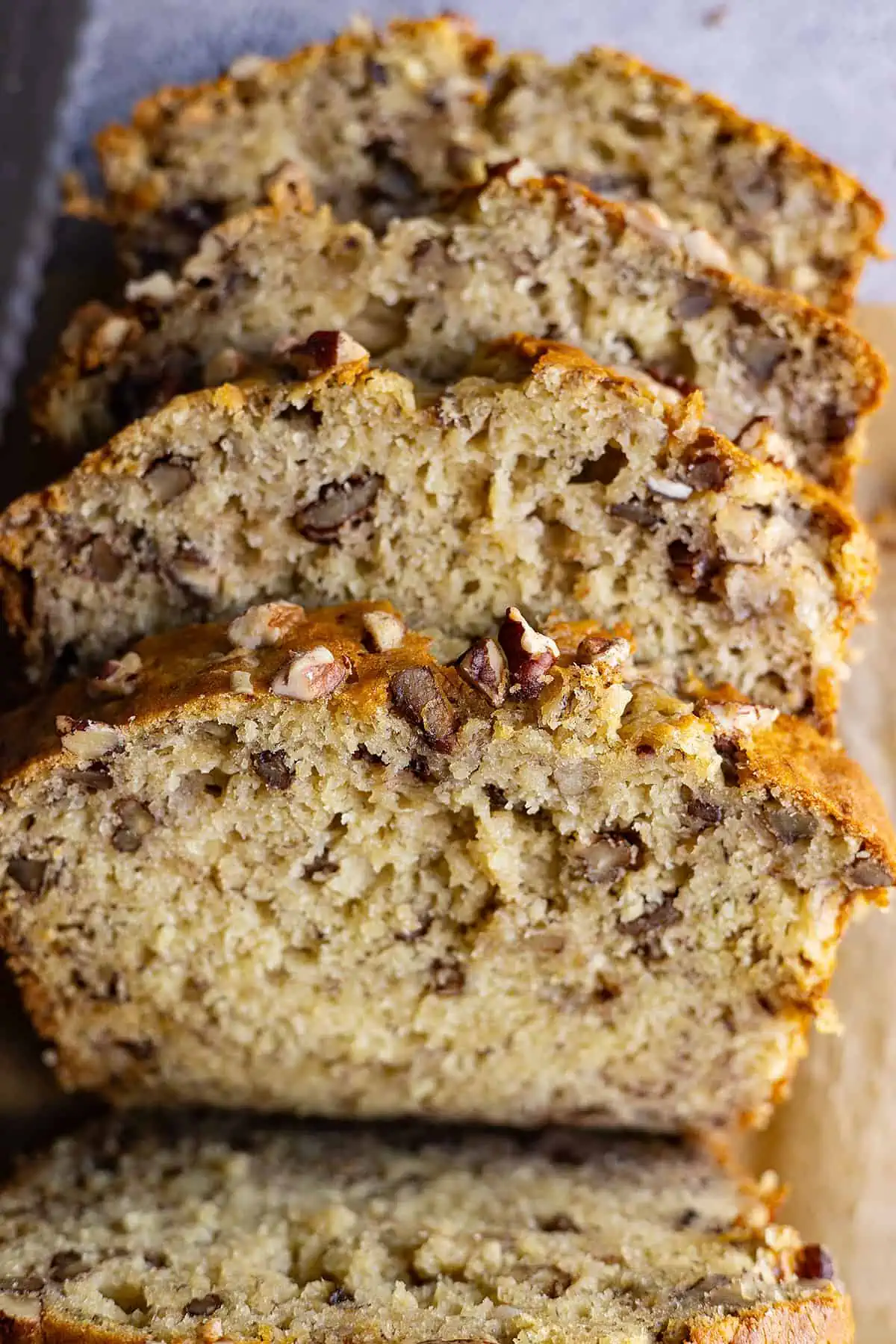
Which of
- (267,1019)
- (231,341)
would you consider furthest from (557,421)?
(267,1019)

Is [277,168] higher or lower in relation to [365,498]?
higher

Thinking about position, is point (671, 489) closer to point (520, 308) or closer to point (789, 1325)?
point (520, 308)

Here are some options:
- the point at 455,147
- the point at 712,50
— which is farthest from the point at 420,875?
the point at 712,50

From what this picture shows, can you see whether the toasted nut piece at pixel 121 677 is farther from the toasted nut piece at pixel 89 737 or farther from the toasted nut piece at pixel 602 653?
the toasted nut piece at pixel 602 653

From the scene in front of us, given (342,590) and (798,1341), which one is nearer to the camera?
(798,1341)

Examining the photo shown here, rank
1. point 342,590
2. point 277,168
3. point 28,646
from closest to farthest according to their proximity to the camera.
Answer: point 342,590 < point 28,646 < point 277,168

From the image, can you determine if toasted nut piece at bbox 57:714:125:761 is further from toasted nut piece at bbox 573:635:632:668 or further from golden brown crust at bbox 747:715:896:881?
golden brown crust at bbox 747:715:896:881

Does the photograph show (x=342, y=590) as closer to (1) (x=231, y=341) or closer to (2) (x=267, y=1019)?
(1) (x=231, y=341)
